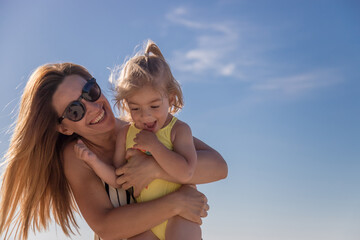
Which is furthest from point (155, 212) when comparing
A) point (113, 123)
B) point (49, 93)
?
point (49, 93)

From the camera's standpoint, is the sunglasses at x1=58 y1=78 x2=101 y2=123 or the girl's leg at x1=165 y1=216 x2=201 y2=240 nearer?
the girl's leg at x1=165 y1=216 x2=201 y2=240

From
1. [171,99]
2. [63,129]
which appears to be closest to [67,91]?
[63,129]

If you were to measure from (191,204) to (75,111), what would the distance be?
5.78 ft

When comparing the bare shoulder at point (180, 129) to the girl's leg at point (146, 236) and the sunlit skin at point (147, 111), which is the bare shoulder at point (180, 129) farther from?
the girl's leg at point (146, 236)

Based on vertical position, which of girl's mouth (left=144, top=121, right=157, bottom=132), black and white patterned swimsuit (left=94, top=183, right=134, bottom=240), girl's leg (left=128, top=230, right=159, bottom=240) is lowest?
girl's leg (left=128, top=230, right=159, bottom=240)

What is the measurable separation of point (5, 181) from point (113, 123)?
1.67 m

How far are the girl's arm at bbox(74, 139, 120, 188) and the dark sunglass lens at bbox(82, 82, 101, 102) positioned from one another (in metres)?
0.62

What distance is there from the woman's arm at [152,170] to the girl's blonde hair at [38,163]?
3.65 feet

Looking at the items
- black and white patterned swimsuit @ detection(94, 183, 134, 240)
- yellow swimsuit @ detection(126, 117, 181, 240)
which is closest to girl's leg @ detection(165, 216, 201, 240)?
yellow swimsuit @ detection(126, 117, 181, 240)

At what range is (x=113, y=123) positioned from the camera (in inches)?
228

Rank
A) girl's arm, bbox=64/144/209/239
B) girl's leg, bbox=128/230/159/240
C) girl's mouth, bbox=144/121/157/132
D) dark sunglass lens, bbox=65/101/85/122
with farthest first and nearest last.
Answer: dark sunglass lens, bbox=65/101/85/122 < girl's mouth, bbox=144/121/157/132 < girl's leg, bbox=128/230/159/240 < girl's arm, bbox=64/144/209/239

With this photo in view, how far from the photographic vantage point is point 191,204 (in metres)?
5.11

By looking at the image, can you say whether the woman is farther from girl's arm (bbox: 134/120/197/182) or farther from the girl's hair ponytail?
the girl's hair ponytail

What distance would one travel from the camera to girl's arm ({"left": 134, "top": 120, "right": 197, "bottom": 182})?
502cm
